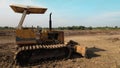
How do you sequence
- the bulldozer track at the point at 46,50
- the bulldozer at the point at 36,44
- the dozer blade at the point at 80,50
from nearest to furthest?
1. the bulldozer track at the point at 46,50
2. the bulldozer at the point at 36,44
3. the dozer blade at the point at 80,50

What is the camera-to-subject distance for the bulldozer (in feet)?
38.7

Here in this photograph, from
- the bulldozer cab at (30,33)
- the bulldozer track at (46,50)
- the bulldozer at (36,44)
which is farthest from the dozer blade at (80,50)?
the bulldozer cab at (30,33)

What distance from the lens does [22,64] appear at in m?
A: 11.9

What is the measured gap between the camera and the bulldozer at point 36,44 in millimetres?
11797

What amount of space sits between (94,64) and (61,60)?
212 centimetres

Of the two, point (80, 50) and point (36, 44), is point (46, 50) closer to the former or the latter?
point (36, 44)

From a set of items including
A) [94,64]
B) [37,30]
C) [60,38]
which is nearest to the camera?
[94,64]

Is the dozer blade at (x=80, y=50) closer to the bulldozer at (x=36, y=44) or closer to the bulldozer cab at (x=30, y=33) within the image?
the bulldozer at (x=36, y=44)

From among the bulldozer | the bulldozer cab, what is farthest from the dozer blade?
the bulldozer cab

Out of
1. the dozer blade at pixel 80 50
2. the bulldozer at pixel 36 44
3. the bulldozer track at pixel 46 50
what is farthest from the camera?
the dozer blade at pixel 80 50

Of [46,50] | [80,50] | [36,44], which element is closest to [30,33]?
[36,44]

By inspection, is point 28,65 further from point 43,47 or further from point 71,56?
point 71,56

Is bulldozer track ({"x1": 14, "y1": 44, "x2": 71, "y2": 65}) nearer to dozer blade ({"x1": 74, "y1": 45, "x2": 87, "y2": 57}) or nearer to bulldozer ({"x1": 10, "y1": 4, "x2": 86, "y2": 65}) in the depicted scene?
bulldozer ({"x1": 10, "y1": 4, "x2": 86, "y2": 65})

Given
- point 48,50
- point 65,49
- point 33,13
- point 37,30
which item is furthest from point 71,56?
point 33,13
